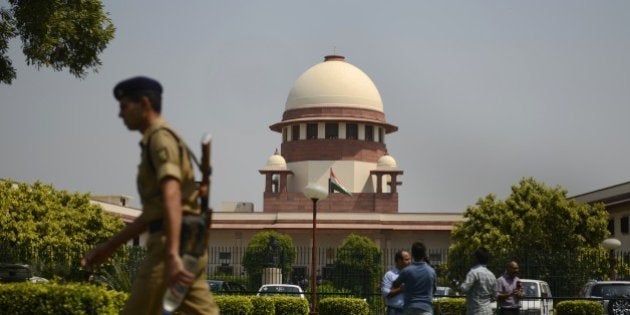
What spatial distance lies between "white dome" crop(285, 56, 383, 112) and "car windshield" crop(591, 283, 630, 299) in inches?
2129

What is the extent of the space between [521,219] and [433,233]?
74.6 ft

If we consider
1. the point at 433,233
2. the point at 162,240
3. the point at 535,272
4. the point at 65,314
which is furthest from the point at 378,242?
the point at 162,240

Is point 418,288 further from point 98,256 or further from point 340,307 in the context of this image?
point 340,307

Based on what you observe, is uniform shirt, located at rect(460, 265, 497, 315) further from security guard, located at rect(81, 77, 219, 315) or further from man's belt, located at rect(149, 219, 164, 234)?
man's belt, located at rect(149, 219, 164, 234)

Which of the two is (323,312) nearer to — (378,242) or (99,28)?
(99,28)

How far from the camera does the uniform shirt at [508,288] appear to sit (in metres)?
13.0

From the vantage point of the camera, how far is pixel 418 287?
415 inches

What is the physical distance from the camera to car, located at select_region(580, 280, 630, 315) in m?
20.3

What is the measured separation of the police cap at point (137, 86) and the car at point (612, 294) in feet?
50.4

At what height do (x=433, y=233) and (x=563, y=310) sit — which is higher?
(x=433, y=233)

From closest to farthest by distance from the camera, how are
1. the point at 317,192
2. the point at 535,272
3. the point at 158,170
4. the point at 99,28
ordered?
1. the point at 158,170
2. the point at 99,28
3. the point at 317,192
4. the point at 535,272

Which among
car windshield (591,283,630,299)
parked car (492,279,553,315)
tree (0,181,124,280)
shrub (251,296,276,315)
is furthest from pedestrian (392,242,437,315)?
tree (0,181,124,280)

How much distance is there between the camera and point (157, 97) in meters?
5.90

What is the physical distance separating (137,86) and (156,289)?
0.98m
